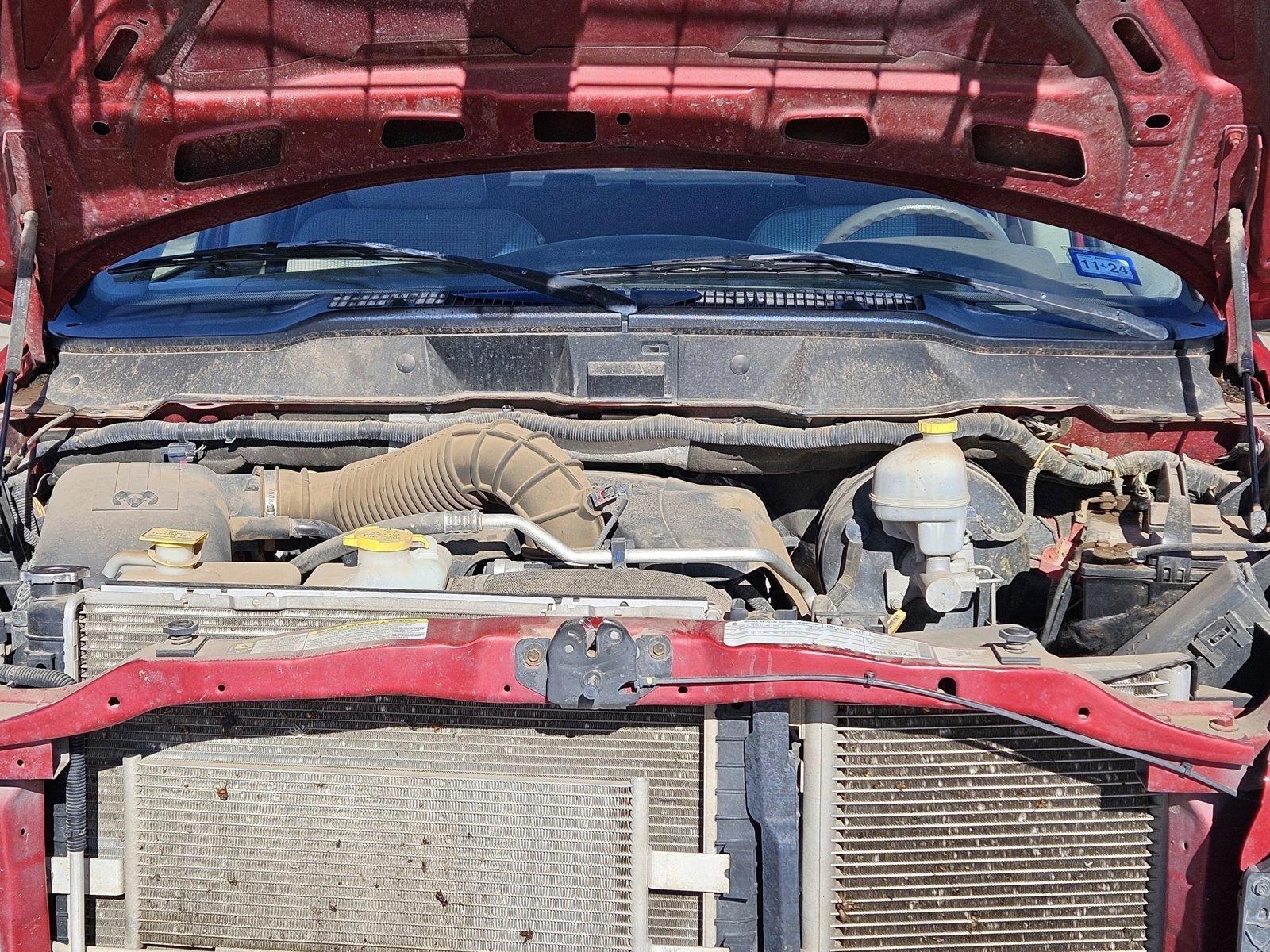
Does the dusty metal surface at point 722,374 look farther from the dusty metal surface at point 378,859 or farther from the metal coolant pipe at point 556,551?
the dusty metal surface at point 378,859

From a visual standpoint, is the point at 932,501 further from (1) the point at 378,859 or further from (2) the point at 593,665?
(1) the point at 378,859

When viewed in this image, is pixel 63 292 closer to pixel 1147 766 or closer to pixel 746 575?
pixel 746 575

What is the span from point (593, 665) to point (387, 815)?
460 millimetres

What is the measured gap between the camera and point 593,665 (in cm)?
173

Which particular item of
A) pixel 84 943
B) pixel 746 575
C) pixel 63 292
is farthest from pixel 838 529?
pixel 63 292

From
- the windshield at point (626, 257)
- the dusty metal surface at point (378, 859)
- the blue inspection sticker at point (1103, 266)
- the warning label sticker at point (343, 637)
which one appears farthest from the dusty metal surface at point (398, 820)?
the blue inspection sticker at point (1103, 266)

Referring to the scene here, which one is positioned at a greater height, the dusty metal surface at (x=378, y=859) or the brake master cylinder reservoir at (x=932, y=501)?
the brake master cylinder reservoir at (x=932, y=501)

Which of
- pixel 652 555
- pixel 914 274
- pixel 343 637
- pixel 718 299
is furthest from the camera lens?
pixel 914 274

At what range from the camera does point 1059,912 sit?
189 cm

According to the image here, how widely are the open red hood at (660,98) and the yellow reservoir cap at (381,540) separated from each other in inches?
34.0

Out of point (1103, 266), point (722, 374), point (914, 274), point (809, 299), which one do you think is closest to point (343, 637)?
point (722, 374)

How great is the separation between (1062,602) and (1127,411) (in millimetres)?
423

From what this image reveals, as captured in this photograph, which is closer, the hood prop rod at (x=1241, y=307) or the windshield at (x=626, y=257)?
the hood prop rod at (x=1241, y=307)

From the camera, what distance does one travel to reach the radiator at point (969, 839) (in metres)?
1.85
